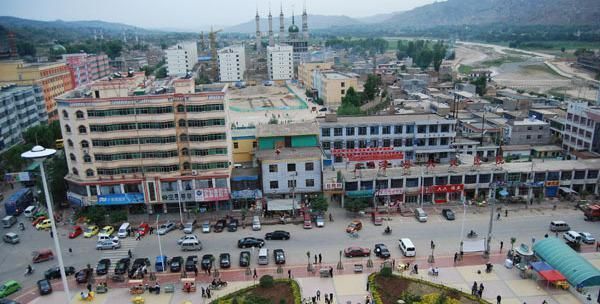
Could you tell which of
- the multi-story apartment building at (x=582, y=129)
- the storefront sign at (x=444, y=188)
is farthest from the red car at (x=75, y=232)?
the multi-story apartment building at (x=582, y=129)

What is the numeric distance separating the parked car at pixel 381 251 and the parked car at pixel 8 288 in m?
24.6

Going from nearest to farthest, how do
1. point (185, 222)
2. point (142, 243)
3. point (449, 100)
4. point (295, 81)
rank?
point (142, 243) < point (185, 222) < point (449, 100) < point (295, 81)

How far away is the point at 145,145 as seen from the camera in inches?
1550

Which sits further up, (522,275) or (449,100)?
(449,100)

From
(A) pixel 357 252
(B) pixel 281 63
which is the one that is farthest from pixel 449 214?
(B) pixel 281 63

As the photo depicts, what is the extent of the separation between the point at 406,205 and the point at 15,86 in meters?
59.9

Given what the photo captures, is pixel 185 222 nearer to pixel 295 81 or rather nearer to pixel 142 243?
pixel 142 243

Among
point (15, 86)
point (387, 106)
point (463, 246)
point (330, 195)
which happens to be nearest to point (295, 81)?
point (387, 106)

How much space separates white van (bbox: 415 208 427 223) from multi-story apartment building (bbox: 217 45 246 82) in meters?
105

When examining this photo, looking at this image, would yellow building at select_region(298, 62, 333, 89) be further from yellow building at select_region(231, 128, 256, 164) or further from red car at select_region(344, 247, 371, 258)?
red car at select_region(344, 247, 371, 258)

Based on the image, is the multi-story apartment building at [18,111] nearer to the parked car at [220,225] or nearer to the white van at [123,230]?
the white van at [123,230]

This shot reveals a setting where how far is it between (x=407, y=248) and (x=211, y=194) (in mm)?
18115

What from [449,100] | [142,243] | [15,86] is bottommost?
[142,243]

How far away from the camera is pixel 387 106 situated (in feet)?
246
